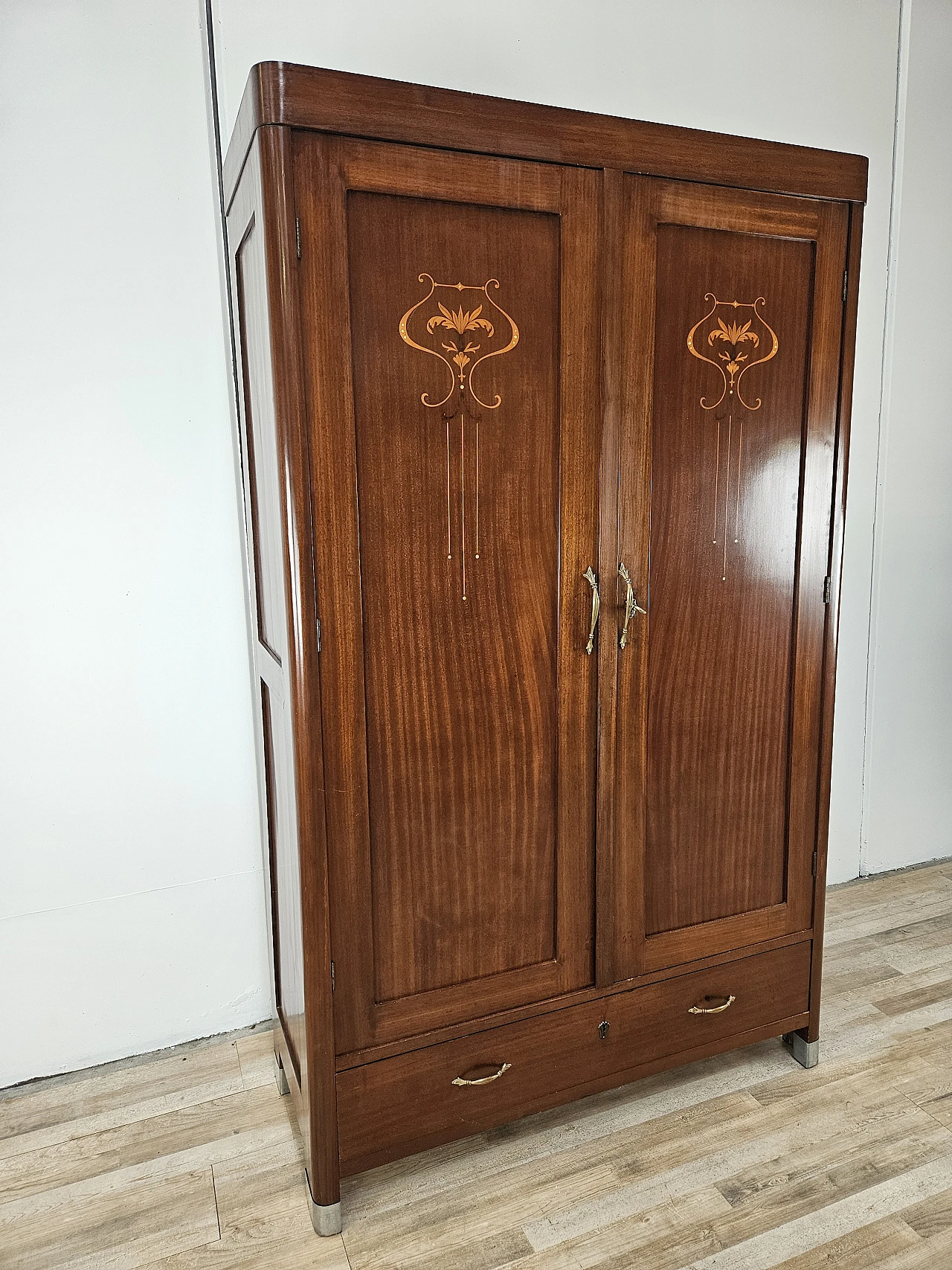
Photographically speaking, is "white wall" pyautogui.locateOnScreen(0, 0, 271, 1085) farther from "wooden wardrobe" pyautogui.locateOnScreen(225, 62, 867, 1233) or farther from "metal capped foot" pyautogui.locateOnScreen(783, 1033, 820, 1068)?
"metal capped foot" pyautogui.locateOnScreen(783, 1033, 820, 1068)

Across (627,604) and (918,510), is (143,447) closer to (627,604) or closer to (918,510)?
(627,604)

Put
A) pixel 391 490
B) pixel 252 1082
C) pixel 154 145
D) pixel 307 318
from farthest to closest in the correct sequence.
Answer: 1. pixel 252 1082
2. pixel 154 145
3. pixel 391 490
4. pixel 307 318

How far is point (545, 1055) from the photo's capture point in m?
1.72

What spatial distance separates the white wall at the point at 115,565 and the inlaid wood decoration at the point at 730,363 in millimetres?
Result: 1056

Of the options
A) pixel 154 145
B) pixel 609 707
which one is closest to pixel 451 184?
pixel 154 145

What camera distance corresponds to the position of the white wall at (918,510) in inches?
104

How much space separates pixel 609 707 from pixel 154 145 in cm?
150

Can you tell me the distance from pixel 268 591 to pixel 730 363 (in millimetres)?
1001

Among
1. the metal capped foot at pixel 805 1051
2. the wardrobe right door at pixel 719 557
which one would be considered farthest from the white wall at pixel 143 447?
the metal capped foot at pixel 805 1051

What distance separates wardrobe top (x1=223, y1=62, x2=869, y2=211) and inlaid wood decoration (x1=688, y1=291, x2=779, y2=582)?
0.24 m

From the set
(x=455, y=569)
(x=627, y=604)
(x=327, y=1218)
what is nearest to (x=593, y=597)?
(x=627, y=604)

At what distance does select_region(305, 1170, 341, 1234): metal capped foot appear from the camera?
1562mm

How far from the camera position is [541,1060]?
1.72m

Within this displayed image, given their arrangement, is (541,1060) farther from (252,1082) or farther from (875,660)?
(875,660)
